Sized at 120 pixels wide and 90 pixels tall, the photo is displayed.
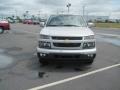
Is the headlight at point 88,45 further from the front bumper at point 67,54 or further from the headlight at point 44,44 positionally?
the headlight at point 44,44

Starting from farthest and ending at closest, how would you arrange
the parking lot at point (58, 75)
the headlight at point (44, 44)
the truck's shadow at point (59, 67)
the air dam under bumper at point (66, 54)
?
the truck's shadow at point (59, 67) → the headlight at point (44, 44) → the air dam under bumper at point (66, 54) → the parking lot at point (58, 75)

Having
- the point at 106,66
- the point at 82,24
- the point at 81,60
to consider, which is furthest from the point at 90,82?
the point at 82,24

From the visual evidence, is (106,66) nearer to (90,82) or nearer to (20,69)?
(90,82)

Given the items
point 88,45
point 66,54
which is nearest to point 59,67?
point 66,54

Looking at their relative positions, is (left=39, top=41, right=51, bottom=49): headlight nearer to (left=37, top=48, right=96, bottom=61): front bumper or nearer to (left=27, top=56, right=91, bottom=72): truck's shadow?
(left=37, top=48, right=96, bottom=61): front bumper

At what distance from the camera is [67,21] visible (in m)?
8.50

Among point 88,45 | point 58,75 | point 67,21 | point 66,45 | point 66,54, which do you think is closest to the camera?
point 58,75

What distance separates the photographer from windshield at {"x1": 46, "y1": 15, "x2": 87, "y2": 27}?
8336 mm

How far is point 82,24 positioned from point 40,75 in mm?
2930

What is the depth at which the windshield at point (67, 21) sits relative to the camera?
834 centimetres

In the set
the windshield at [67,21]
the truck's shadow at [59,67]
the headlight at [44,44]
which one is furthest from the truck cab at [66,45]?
the windshield at [67,21]

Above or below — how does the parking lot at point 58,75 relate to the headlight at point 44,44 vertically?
below

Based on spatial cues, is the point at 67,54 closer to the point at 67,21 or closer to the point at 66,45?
the point at 66,45

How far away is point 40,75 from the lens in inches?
253
